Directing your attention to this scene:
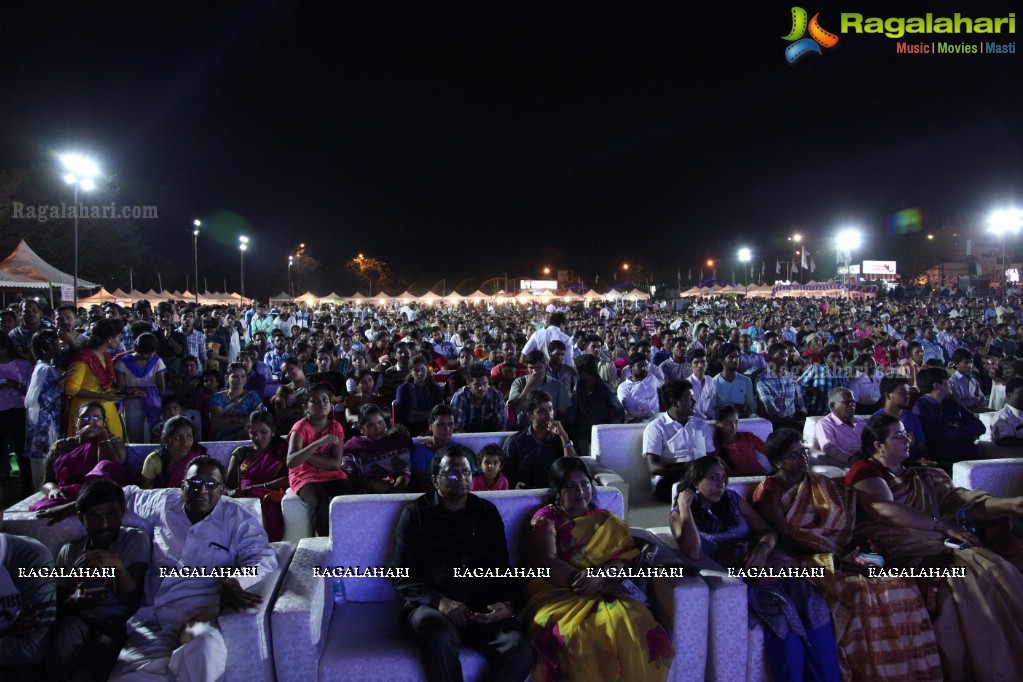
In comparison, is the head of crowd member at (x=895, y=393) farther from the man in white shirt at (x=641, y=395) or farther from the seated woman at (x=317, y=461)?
the seated woman at (x=317, y=461)

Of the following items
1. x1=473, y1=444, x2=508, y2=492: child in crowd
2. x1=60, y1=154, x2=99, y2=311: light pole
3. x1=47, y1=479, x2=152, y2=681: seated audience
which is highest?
x1=60, y1=154, x2=99, y2=311: light pole

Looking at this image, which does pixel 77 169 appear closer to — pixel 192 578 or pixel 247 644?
pixel 192 578

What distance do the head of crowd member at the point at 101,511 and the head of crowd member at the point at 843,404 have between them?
4498 mm

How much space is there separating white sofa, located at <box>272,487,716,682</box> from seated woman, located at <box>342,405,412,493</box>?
1.01 metres

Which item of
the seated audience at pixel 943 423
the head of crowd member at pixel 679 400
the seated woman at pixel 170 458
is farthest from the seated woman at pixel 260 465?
the seated audience at pixel 943 423

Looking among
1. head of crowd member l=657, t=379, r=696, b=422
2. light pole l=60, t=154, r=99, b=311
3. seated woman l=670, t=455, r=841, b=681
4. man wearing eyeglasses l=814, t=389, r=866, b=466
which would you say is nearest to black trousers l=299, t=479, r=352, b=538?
seated woman l=670, t=455, r=841, b=681

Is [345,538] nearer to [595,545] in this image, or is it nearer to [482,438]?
[595,545]

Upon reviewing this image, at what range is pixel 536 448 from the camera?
4191 millimetres

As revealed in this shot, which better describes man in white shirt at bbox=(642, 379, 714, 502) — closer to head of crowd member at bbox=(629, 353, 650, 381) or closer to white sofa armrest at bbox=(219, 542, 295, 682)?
head of crowd member at bbox=(629, 353, 650, 381)

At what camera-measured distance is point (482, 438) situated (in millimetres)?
4520

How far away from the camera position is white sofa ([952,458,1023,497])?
3.76 meters

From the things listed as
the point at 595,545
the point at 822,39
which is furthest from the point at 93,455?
the point at 822,39

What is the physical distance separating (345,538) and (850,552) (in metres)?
2.47

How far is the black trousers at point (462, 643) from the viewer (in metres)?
2.53
